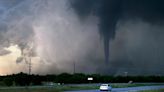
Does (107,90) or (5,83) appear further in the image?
(5,83)

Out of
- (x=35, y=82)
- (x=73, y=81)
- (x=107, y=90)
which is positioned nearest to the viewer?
(x=107, y=90)

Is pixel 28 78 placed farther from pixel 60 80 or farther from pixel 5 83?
pixel 60 80

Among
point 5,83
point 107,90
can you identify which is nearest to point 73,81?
point 5,83

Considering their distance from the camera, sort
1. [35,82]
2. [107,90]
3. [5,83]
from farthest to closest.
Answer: [35,82] → [5,83] → [107,90]

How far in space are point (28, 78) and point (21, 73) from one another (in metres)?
8.95

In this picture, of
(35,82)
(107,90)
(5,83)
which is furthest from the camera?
(35,82)

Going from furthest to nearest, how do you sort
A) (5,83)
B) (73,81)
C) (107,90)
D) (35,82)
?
(73,81), (35,82), (5,83), (107,90)

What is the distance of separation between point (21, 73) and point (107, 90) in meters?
85.7

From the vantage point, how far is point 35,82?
167250 millimetres

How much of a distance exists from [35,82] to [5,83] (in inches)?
744

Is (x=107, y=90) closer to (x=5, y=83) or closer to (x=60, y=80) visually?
(x=5, y=83)

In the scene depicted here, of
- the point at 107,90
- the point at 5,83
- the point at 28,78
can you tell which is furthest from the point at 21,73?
the point at 107,90

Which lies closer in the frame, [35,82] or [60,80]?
[35,82]

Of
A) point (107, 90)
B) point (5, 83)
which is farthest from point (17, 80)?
point (107, 90)
